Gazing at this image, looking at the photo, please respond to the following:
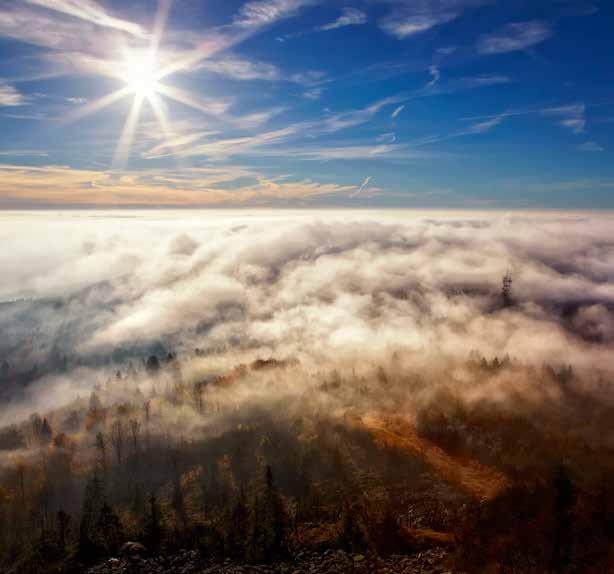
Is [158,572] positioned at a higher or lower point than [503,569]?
lower

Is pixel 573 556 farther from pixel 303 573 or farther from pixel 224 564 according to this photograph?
pixel 224 564

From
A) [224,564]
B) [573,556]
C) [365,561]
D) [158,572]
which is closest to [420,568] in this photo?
[365,561]

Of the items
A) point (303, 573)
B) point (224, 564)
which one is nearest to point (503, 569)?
point (303, 573)

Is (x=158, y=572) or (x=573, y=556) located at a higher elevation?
(x=573, y=556)

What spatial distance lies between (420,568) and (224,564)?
259ft

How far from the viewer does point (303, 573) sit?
624 ft

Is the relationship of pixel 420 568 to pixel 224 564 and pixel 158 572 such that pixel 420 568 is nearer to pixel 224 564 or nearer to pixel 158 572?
pixel 224 564

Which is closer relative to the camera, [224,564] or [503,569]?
[503,569]

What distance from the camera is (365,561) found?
198625mm

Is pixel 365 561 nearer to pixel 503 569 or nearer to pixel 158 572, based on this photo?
pixel 503 569

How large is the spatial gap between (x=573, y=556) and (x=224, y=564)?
13818 cm

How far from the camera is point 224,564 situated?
19862 cm

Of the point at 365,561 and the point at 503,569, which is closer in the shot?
the point at 503,569

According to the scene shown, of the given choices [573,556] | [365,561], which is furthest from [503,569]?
[365,561]
